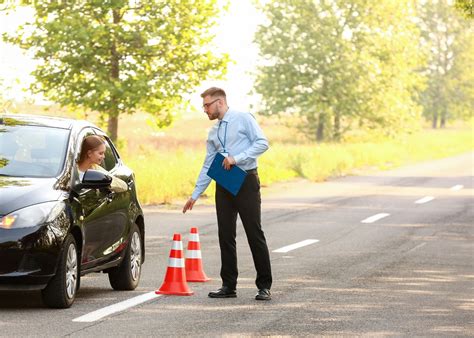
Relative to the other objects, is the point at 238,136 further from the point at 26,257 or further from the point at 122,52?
the point at 122,52

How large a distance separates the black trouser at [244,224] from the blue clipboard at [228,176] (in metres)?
0.06

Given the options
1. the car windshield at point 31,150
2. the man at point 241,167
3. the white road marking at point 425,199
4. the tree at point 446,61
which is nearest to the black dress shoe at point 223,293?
the man at point 241,167

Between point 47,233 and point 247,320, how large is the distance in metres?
1.61

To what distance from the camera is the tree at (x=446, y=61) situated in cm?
10938

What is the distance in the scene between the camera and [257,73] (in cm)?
5938

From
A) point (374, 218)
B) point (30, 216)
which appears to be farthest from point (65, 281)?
point (374, 218)

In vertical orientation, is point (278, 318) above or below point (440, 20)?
below

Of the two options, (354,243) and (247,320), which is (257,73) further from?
(247,320)

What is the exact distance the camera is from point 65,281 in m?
9.22

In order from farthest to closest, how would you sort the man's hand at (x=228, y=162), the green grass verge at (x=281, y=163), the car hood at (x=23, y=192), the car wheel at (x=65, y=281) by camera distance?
the green grass verge at (x=281, y=163) < the man's hand at (x=228, y=162) < the car wheel at (x=65, y=281) < the car hood at (x=23, y=192)

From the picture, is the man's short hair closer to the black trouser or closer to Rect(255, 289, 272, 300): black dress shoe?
the black trouser

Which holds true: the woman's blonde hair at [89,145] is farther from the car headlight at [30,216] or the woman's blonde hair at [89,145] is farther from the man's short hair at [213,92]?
the car headlight at [30,216]

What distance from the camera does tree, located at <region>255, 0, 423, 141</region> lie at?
55.7 meters

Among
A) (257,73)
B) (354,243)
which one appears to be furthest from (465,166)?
(354,243)
